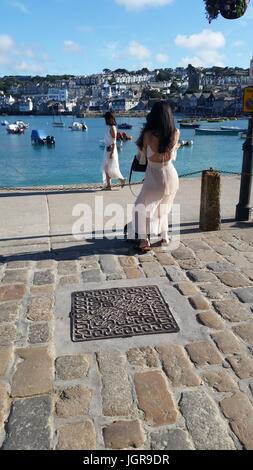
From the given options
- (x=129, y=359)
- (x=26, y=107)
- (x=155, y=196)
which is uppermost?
(x=26, y=107)

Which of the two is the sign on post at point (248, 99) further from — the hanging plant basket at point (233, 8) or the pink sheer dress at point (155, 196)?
the pink sheer dress at point (155, 196)

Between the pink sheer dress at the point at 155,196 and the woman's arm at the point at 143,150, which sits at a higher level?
the woman's arm at the point at 143,150

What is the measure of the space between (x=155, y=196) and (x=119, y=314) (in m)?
1.88

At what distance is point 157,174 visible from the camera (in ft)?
16.0

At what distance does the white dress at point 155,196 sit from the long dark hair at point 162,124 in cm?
17

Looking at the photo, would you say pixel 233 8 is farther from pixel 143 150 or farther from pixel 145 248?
pixel 145 248

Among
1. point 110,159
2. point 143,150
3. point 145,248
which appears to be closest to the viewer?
point 143,150

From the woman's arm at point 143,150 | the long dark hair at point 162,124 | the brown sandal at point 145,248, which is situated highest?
the long dark hair at point 162,124

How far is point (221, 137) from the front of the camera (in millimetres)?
64312

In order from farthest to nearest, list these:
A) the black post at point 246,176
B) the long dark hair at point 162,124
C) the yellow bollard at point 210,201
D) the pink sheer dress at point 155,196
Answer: the black post at point 246,176 → the yellow bollard at point 210,201 → the pink sheer dress at point 155,196 → the long dark hair at point 162,124

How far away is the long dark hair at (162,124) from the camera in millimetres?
4539

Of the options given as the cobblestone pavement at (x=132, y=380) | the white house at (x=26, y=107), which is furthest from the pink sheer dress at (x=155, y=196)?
the white house at (x=26, y=107)

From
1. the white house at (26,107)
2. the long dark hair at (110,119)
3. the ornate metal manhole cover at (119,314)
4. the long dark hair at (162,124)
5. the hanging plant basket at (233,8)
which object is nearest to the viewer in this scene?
the ornate metal manhole cover at (119,314)

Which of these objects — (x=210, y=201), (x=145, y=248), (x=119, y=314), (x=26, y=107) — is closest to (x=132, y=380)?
(x=119, y=314)
